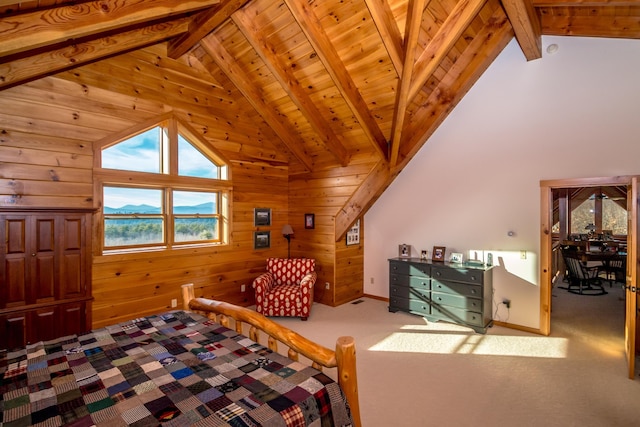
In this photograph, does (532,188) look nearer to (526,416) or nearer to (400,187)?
(400,187)

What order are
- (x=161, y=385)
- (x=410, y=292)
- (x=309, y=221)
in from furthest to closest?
(x=309, y=221)
(x=410, y=292)
(x=161, y=385)

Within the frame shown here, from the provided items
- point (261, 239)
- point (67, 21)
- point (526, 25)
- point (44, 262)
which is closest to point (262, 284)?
point (261, 239)

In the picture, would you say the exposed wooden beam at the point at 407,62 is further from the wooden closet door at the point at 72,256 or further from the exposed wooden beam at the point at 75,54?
the wooden closet door at the point at 72,256

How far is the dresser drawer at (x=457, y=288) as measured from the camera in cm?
406

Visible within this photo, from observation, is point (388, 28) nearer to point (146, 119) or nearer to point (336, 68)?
point (336, 68)

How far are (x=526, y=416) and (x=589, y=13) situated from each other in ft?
13.7

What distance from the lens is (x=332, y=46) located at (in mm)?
3484

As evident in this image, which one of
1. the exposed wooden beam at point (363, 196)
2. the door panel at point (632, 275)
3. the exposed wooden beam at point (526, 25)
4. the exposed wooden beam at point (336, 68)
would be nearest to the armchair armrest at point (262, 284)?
the exposed wooden beam at point (363, 196)

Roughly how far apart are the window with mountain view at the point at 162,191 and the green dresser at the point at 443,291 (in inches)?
115

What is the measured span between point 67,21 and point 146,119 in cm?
190

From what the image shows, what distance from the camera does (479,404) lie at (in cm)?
252

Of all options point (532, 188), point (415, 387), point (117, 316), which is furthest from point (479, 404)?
point (117, 316)

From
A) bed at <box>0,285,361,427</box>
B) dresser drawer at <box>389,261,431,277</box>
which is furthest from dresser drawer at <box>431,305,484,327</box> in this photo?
bed at <box>0,285,361,427</box>

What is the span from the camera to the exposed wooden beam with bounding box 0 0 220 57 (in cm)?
202
